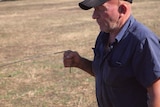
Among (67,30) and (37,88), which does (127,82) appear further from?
(67,30)

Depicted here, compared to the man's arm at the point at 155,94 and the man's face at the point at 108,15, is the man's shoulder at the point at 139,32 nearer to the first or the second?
the man's face at the point at 108,15

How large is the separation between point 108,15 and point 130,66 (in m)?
0.32

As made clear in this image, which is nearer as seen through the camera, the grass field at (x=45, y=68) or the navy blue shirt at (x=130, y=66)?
the navy blue shirt at (x=130, y=66)

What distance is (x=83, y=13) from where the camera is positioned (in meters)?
18.7

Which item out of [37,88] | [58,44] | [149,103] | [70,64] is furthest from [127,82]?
[58,44]

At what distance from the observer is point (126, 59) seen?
233 cm

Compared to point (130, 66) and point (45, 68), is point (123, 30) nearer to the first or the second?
point (130, 66)

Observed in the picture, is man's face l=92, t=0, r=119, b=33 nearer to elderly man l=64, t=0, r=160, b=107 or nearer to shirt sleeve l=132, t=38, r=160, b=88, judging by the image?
elderly man l=64, t=0, r=160, b=107

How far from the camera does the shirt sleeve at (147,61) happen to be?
2254 mm

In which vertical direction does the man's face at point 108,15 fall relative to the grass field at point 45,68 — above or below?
above

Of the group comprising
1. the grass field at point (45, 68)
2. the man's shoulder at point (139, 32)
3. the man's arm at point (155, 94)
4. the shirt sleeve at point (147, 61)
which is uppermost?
the man's shoulder at point (139, 32)

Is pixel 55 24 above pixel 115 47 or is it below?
below

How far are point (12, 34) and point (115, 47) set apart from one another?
11.4 meters

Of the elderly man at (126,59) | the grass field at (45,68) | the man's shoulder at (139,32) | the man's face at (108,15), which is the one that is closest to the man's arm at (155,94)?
the elderly man at (126,59)
